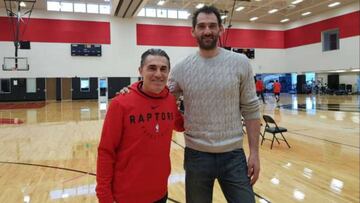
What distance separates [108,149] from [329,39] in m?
30.1

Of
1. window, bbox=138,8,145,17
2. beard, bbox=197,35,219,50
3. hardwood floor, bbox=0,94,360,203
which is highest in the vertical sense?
window, bbox=138,8,145,17

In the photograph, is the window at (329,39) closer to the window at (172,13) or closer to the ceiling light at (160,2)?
the window at (172,13)

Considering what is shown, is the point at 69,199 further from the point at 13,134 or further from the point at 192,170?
the point at 13,134

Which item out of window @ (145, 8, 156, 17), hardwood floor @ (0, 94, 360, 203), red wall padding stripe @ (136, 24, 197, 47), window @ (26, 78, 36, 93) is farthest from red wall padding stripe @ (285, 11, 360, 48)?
window @ (26, 78, 36, 93)

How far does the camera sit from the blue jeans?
6.74 feet

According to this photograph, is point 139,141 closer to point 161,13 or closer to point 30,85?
point 30,85

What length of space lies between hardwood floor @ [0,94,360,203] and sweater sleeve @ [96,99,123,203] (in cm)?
250

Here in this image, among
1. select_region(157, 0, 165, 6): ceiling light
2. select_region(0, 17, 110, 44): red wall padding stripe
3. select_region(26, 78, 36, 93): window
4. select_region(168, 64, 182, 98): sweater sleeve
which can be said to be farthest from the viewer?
select_region(26, 78, 36, 93): window

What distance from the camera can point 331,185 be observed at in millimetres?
4789

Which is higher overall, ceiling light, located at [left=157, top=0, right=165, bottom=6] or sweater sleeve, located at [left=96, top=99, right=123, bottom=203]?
ceiling light, located at [left=157, top=0, right=165, bottom=6]

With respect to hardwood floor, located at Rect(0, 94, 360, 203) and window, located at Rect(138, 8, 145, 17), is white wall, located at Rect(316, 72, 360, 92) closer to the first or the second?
window, located at Rect(138, 8, 145, 17)

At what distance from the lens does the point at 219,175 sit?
2.09 meters

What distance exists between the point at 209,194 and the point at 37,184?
3.79 meters

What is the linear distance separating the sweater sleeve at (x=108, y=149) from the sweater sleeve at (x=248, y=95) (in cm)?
78
